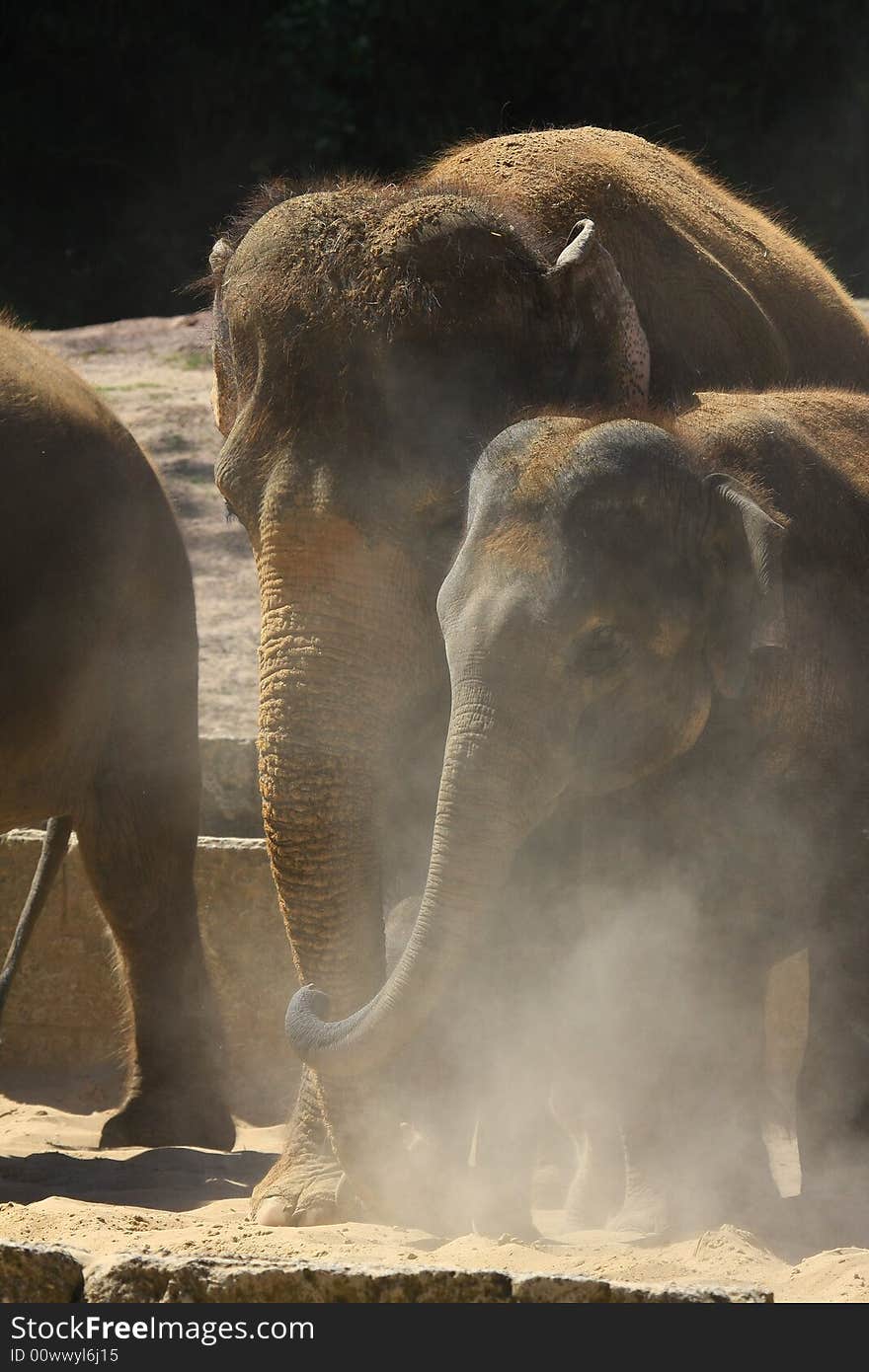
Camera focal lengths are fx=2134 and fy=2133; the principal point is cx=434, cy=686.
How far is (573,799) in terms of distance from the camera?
4.09 meters

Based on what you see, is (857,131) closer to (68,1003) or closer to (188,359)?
(188,359)

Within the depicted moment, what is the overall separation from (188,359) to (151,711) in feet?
20.2

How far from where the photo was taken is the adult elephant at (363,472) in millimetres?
3953

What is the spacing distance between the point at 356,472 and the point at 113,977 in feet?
7.35

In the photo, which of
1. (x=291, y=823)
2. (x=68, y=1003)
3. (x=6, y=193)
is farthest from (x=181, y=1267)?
(x=6, y=193)

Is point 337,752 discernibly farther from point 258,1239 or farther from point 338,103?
point 338,103

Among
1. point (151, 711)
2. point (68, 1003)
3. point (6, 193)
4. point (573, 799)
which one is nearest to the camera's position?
point (573, 799)

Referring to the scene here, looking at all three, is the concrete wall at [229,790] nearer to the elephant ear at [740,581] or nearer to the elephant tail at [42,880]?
the elephant tail at [42,880]

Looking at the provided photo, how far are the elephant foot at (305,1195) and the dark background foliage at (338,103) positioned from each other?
9.50 meters

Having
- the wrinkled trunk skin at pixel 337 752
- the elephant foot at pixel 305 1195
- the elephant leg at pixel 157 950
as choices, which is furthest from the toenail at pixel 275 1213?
the elephant leg at pixel 157 950

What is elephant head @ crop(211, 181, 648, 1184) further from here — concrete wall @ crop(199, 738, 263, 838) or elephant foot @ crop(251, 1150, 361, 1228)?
concrete wall @ crop(199, 738, 263, 838)

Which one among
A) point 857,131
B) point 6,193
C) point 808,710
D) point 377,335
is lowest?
point 6,193

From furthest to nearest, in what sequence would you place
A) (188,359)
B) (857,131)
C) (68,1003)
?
(857,131), (188,359), (68,1003)

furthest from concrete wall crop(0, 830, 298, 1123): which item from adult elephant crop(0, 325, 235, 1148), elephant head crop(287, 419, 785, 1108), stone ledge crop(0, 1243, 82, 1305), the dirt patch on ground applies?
stone ledge crop(0, 1243, 82, 1305)
